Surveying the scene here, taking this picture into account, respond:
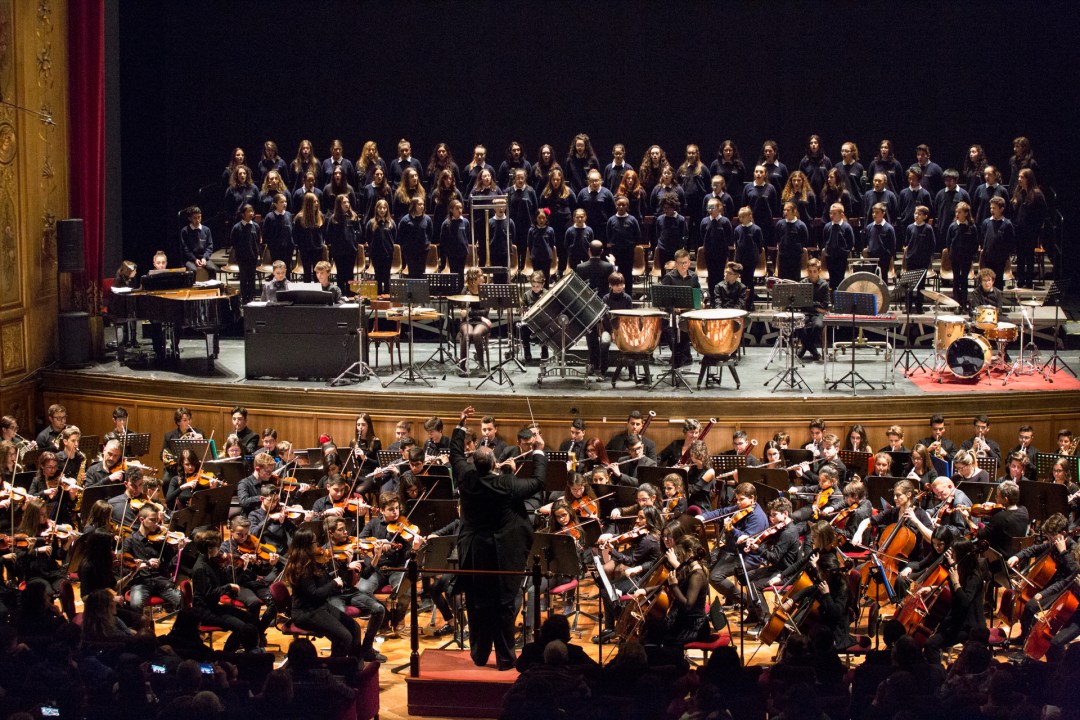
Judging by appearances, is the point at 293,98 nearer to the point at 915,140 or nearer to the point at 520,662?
the point at 915,140

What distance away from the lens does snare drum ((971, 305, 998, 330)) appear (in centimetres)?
1268

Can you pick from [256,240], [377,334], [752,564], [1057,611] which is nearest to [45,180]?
[256,240]

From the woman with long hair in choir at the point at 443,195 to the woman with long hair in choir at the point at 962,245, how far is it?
544cm

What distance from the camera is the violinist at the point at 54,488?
33.9 feet

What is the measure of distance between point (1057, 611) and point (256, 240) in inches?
375

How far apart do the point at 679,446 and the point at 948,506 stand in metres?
2.69

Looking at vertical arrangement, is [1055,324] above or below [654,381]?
above

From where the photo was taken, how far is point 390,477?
1076cm

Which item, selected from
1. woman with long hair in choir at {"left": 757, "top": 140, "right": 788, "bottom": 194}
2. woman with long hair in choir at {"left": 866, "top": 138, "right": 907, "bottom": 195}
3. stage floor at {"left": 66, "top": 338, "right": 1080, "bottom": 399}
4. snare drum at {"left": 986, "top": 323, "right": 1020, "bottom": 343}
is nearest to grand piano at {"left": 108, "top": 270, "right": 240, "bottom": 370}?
stage floor at {"left": 66, "top": 338, "right": 1080, "bottom": 399}

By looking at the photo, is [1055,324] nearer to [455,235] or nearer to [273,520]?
[455,235]

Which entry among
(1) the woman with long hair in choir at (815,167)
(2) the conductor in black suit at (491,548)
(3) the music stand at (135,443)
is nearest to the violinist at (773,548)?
(2) the conductor in black suit at (491,548)

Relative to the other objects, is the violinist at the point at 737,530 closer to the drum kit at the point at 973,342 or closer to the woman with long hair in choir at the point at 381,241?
the drum kit at the point at 973,342

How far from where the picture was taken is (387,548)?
922cm

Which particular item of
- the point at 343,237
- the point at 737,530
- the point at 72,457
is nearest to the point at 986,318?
the point at 737,530
